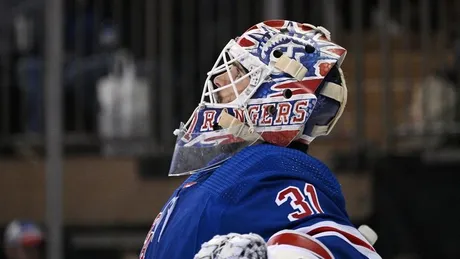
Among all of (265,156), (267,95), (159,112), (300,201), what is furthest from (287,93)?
(159,112)

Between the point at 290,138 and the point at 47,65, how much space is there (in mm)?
4717

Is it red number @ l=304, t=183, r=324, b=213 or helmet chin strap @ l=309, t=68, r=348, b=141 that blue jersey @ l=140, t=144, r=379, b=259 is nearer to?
red number @ l=304, t=183, r=324, b=213

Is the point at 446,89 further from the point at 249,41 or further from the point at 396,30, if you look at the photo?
the point at 249,41

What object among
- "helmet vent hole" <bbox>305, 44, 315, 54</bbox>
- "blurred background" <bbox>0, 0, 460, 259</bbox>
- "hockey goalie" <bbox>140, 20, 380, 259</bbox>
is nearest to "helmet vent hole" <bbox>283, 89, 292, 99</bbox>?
"hockey goalie" <bbox>140, 20, 380, 259</bbox>

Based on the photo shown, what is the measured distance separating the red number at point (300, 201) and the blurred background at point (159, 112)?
14.0 feet

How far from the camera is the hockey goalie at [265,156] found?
7.84 feet

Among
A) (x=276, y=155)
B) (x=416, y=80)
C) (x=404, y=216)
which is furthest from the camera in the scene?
(x=416, y=80)

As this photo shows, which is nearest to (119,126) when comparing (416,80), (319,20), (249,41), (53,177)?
(53,177)

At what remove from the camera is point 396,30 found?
24.0ft

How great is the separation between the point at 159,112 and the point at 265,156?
16.9 ft

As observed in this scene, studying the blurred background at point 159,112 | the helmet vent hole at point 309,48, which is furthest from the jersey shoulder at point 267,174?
the blurred background at point 159,112

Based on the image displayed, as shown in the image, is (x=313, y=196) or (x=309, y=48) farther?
(x=309, y=48)

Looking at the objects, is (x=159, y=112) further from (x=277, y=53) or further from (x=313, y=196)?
(x=313, y=196)

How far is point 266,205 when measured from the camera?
241 cm
